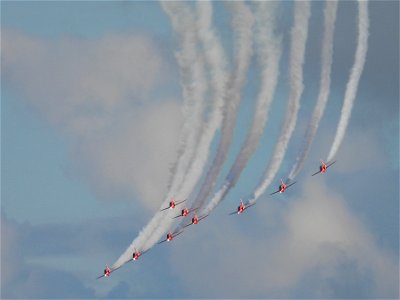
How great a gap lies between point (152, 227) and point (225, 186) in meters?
7.98

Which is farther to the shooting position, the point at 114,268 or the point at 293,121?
the point at 114,268

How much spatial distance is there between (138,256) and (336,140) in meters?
17.4

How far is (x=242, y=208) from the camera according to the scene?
88.8 meters

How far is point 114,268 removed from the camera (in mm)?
88188

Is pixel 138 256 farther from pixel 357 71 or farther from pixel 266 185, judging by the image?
pixel 357 71

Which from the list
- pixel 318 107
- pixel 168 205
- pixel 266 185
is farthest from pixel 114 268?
pixel 318 107

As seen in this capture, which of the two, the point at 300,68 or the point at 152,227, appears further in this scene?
the point at 152,227

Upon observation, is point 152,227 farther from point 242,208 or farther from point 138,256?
point 242,208

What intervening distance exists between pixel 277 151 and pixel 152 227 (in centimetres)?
1150

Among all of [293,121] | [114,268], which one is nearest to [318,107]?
[293,121]

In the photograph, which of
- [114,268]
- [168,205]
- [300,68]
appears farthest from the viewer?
[114,268]

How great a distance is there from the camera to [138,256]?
279 feet

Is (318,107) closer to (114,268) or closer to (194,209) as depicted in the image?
(194,209)

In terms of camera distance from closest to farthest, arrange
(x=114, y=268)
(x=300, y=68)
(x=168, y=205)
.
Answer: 1. (x=300, y=68)
2. (x=168, y=205)
3. (x=114, y=268)
